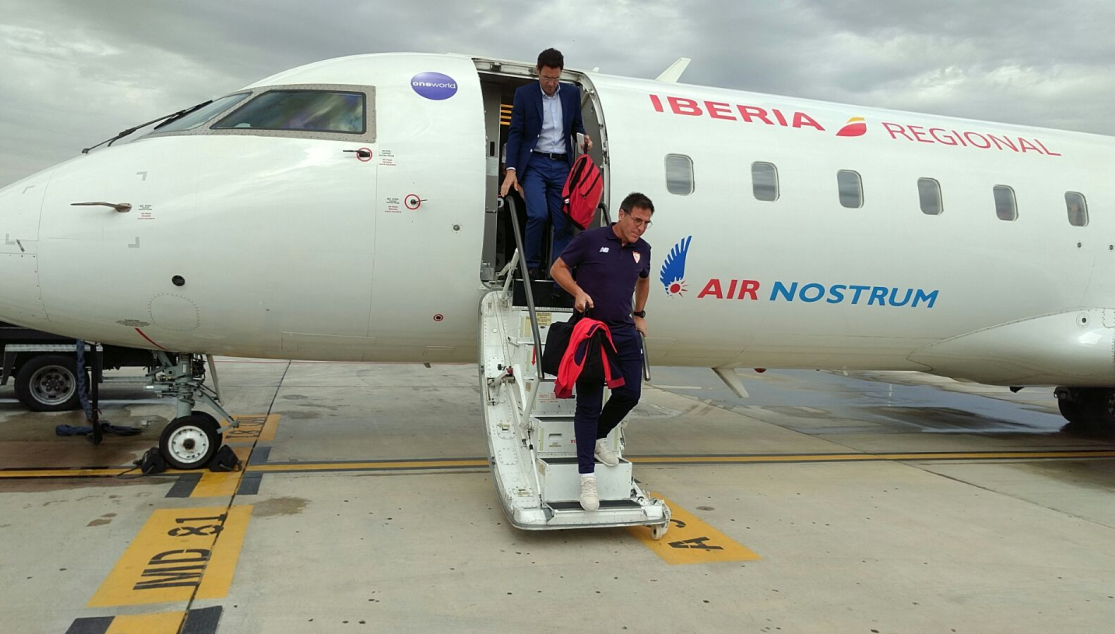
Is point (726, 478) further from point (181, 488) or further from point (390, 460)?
point (181, 488)

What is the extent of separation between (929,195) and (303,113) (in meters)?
6.24

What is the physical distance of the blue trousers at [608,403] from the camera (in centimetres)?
542

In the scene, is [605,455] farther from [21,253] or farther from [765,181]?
[21,253]

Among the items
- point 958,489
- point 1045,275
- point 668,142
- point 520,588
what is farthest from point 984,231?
point 520,588

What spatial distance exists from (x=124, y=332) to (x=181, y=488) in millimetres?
1387

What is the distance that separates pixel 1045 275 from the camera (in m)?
8.59

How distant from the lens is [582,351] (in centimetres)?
519

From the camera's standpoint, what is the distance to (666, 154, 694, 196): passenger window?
725 centimetres

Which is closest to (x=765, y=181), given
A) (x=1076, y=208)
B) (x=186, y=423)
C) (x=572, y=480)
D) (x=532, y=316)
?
(x=532, y=316)

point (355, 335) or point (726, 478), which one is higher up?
point (355, 335)

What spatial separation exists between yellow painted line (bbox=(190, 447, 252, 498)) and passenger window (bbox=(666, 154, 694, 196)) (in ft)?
15.0

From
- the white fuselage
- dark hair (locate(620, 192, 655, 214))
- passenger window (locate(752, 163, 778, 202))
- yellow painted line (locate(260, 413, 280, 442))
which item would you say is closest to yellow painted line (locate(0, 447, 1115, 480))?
the white fuselage

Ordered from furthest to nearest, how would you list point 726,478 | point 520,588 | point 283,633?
point 726,478 < point 520,588 < point 283,633

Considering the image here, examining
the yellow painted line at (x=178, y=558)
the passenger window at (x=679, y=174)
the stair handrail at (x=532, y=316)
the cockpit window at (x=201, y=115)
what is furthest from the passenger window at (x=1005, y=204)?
the yellow painted line at (x=178, y=558)
